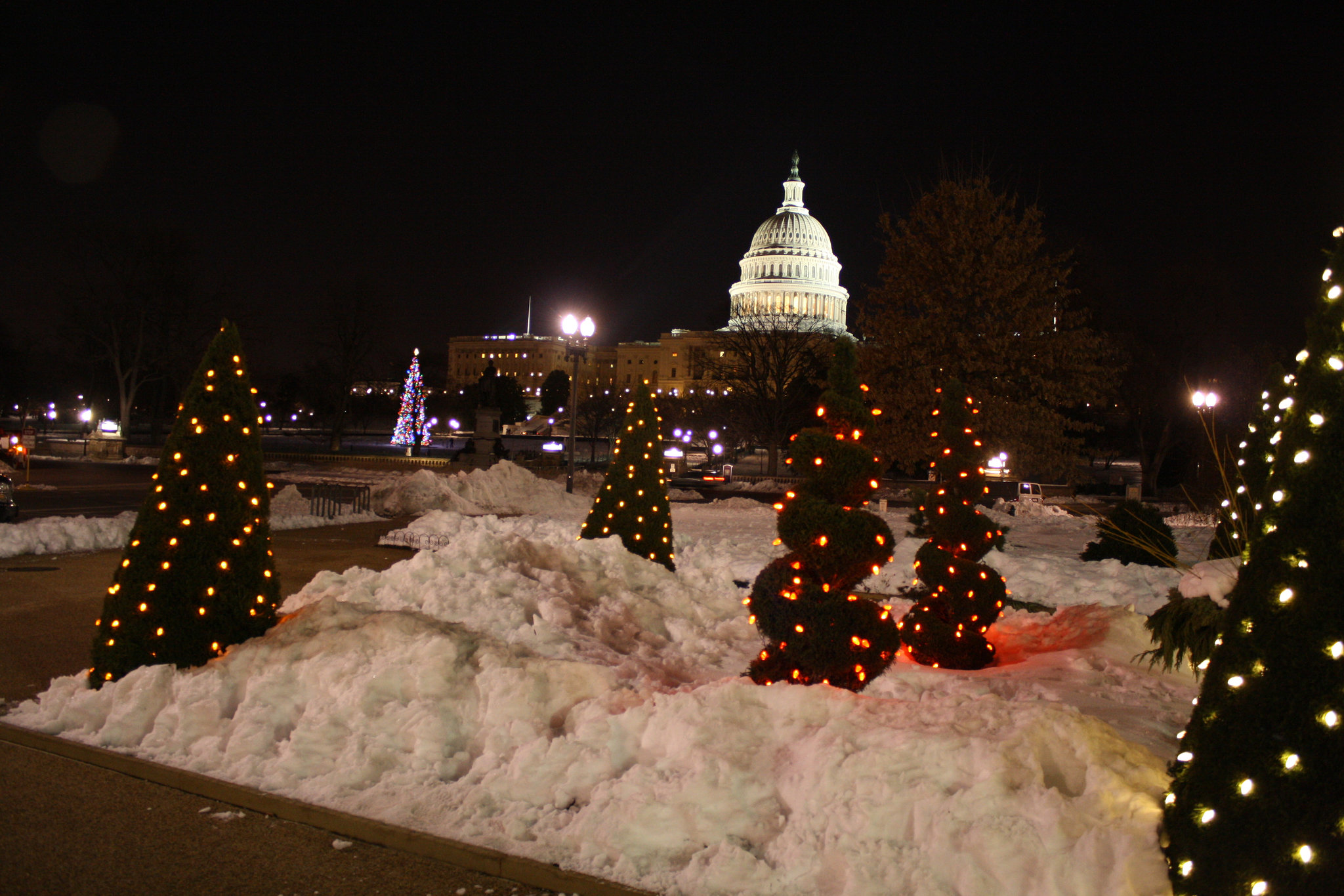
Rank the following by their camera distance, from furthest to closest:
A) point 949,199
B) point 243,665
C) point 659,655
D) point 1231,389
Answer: point 1231,389
point 949,199
point 659,655
point 243,665

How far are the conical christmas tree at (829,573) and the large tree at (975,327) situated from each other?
17858 millimetres

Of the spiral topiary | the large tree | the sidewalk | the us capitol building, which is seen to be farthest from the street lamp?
the us capitol building

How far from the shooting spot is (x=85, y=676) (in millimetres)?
6738

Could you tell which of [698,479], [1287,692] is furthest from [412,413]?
[1287,692]

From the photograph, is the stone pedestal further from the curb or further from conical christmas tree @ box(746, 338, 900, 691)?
the curb

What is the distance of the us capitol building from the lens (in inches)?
4373

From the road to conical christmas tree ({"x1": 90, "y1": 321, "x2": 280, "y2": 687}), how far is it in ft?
35.7

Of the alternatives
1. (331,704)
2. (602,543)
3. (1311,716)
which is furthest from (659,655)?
(1311,716)

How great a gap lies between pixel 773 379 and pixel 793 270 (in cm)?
6538

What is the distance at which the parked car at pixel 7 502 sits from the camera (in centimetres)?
1711

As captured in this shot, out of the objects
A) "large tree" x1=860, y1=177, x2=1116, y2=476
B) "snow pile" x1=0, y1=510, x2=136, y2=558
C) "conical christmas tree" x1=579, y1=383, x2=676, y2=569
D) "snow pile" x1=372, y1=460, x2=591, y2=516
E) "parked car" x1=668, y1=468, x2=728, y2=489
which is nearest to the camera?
"conical christmas tree" x1=579, y1=383, x2=676, y2=569

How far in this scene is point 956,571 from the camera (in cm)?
852

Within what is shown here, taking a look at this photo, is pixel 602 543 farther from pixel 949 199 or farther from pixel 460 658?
pixel 949 199

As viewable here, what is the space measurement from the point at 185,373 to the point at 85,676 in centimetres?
4783
